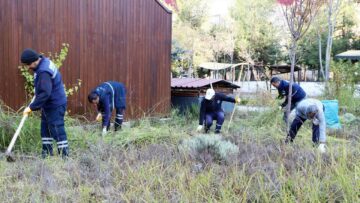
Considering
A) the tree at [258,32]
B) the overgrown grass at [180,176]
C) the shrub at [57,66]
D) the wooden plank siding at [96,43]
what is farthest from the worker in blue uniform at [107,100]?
the tree at [258,32]

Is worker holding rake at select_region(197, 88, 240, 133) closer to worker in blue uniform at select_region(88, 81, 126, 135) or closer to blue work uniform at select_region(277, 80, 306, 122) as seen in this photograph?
blue work uniform at select_region(277, 80, 306, 122)

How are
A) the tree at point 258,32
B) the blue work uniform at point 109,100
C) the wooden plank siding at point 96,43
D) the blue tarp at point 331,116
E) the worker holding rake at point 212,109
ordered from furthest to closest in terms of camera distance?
the tree at point 258,32, the blue tarp at point 331,116, the worker holding rake at point 212,109, the blue work uniform at point 109,100, the wooden plank siding at point 96,43

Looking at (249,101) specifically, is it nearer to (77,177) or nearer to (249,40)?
(77,177)

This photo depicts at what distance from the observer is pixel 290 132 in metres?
5.97

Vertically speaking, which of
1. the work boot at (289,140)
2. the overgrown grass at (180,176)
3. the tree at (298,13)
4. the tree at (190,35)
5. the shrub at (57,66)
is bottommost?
the overgrown grass at (180,176)

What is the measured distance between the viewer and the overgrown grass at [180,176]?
10.3 ft

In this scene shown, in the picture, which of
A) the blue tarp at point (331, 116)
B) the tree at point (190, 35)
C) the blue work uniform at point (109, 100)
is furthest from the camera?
the tree at point (190, 35)

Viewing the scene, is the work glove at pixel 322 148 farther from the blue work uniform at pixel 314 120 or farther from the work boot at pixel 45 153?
the work boot at pixel 45 153

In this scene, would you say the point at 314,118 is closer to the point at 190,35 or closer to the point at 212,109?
the point at 212,109

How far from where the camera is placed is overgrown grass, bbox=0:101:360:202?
3.15 metres

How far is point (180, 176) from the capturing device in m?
3.55

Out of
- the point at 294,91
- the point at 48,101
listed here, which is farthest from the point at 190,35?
the point at 48,101

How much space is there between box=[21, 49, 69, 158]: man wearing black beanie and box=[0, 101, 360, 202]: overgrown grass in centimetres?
29

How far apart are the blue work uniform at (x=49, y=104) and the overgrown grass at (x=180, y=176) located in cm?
28
